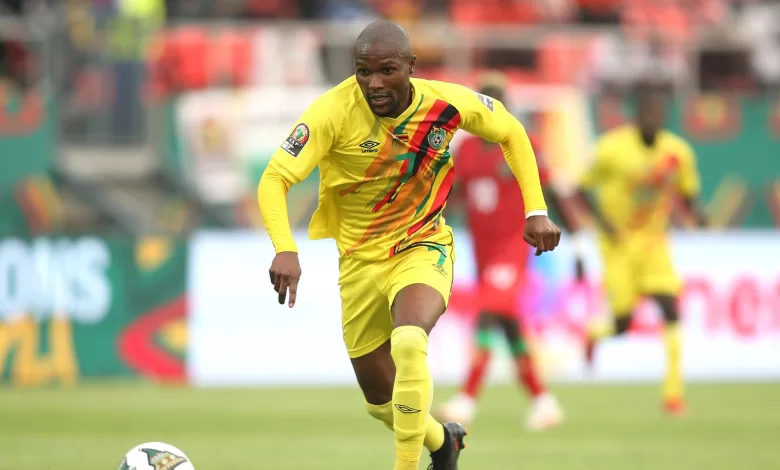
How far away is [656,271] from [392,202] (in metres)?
6.17

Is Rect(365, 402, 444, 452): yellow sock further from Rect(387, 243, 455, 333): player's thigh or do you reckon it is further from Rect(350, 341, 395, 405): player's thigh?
Rect(387, 243, 455, 333): player's thigh

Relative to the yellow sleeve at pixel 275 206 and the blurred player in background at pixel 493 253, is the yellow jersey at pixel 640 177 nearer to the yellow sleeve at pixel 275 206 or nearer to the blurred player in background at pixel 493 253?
the blurred player in background at pixel 493 253

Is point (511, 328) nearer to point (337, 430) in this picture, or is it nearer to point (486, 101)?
point (337, 430)

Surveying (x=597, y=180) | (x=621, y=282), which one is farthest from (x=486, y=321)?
(x=597, y=180)

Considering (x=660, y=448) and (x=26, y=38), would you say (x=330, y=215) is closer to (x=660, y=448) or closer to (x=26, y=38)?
(x=660, y=448)

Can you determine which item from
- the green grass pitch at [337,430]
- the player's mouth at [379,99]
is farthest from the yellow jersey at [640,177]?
the player's mouth at [379,99]

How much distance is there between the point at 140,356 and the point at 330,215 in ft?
27.5

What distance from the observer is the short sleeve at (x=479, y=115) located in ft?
22.8

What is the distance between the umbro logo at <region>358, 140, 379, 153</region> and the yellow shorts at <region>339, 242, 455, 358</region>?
0.55 metres

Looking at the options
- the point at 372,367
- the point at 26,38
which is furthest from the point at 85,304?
the point at 372,367

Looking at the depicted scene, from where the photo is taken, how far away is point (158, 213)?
55.9 feet

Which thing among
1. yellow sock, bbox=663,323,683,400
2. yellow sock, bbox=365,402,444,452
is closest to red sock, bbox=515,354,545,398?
yellow sock, bbox=663,323,683,400

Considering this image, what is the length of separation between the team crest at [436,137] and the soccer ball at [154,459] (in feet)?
6.42

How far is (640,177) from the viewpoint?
12.7 metres
